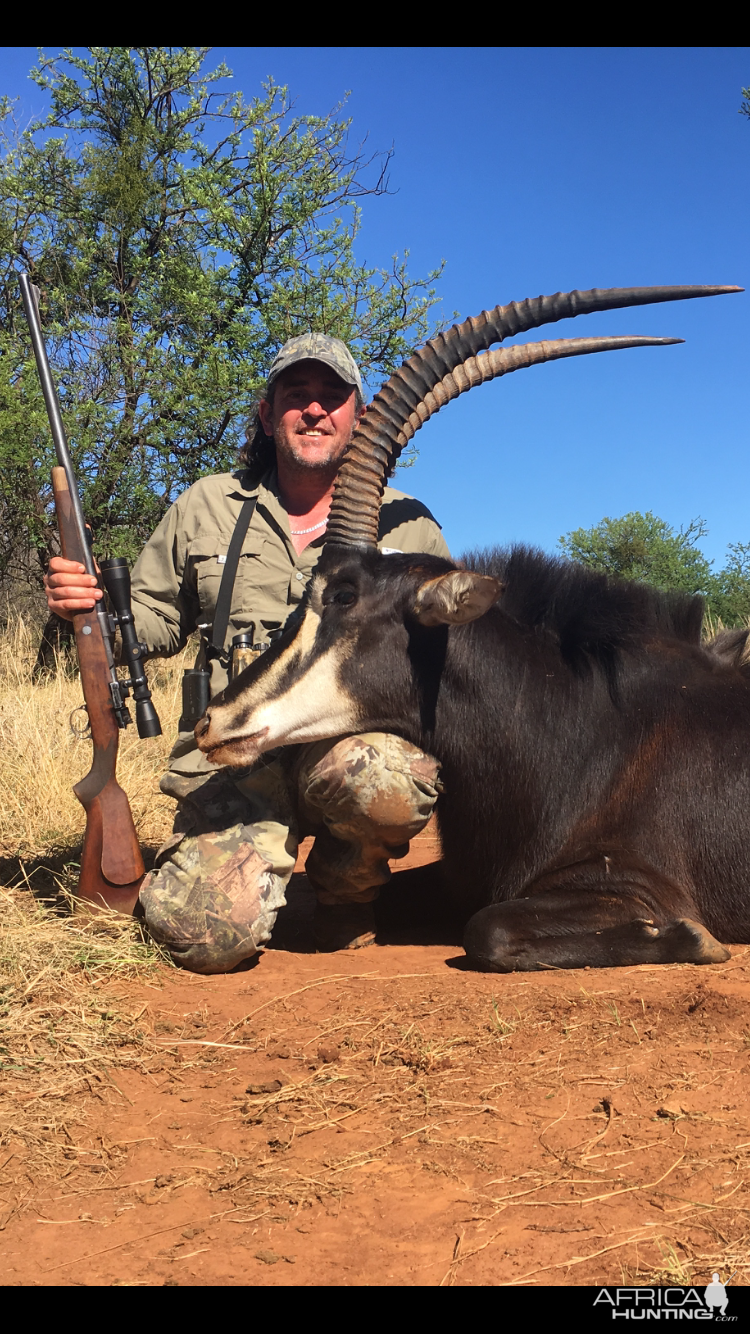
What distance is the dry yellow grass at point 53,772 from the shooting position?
21.3 feet

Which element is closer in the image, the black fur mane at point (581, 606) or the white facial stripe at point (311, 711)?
the white facial stripe at point (311, 711)

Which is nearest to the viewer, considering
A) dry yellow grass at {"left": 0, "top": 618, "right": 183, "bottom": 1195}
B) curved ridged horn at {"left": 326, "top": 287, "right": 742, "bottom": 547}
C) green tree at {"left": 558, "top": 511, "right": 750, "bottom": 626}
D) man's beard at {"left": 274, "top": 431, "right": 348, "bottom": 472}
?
dry yellow grass at {"left": 0, "top": 618, "right": 183, "bottom": 1195}

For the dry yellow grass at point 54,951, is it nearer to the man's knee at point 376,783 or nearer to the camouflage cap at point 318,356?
the man's knee at point 376,783

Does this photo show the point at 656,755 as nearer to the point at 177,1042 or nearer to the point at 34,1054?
the point at 177,1042

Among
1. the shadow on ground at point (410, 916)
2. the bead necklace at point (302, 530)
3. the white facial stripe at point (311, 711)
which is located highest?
the bead necklace at point (302, 530)

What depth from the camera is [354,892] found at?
15.7ft

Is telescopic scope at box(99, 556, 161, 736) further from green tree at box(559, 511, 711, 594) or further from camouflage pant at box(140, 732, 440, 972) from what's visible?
green tree at box(559, 511, 711, 594)

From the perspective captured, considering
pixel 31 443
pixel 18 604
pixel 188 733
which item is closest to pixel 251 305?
pixel 31 443

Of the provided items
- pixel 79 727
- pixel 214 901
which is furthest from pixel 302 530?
pixel 79 727

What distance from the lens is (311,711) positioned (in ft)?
14.0

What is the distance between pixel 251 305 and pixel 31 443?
11.9 feet

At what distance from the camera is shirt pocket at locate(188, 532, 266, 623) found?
5.12 m
